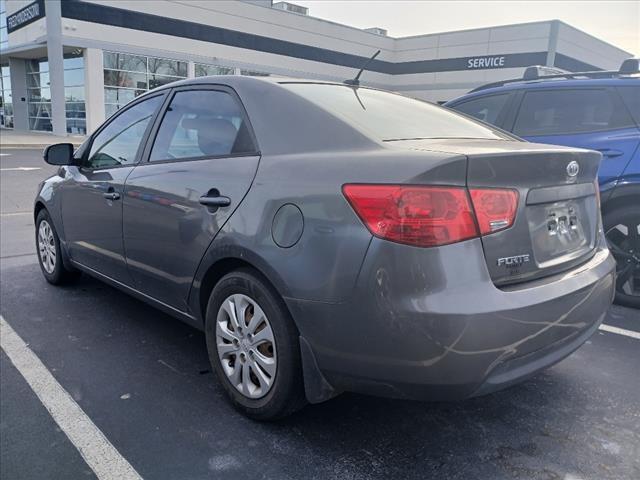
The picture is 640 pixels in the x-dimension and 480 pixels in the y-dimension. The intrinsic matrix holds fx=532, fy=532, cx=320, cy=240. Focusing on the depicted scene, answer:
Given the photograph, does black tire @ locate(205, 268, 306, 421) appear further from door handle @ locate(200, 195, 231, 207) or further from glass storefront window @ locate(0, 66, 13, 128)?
glass storefront window @ locate(0, 66, 13, 128)

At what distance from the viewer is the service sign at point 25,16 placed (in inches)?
979

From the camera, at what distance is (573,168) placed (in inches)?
96.3

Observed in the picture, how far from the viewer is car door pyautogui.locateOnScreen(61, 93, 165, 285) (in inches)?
137

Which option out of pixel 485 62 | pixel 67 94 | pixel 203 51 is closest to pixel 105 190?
pixel 67 94

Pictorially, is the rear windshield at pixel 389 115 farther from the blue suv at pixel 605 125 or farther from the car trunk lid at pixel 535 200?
the blue suv at pixel 605 125

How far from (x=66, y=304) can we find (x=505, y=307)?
3.51 metres

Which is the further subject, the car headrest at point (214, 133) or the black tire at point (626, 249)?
the black tire at point (626, 249)

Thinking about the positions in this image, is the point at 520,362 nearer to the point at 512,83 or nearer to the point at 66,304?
the point at 66,304

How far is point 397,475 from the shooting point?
2234 millimetres

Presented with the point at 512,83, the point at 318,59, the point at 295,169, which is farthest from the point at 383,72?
the point at 295,169

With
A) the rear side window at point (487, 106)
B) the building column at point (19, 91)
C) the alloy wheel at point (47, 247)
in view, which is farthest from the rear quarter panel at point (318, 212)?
the building column at point (19, 91)

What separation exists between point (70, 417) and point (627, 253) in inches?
165

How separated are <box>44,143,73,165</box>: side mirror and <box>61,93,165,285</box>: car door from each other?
0.08 m

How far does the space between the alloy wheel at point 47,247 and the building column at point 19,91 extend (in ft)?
98.0
